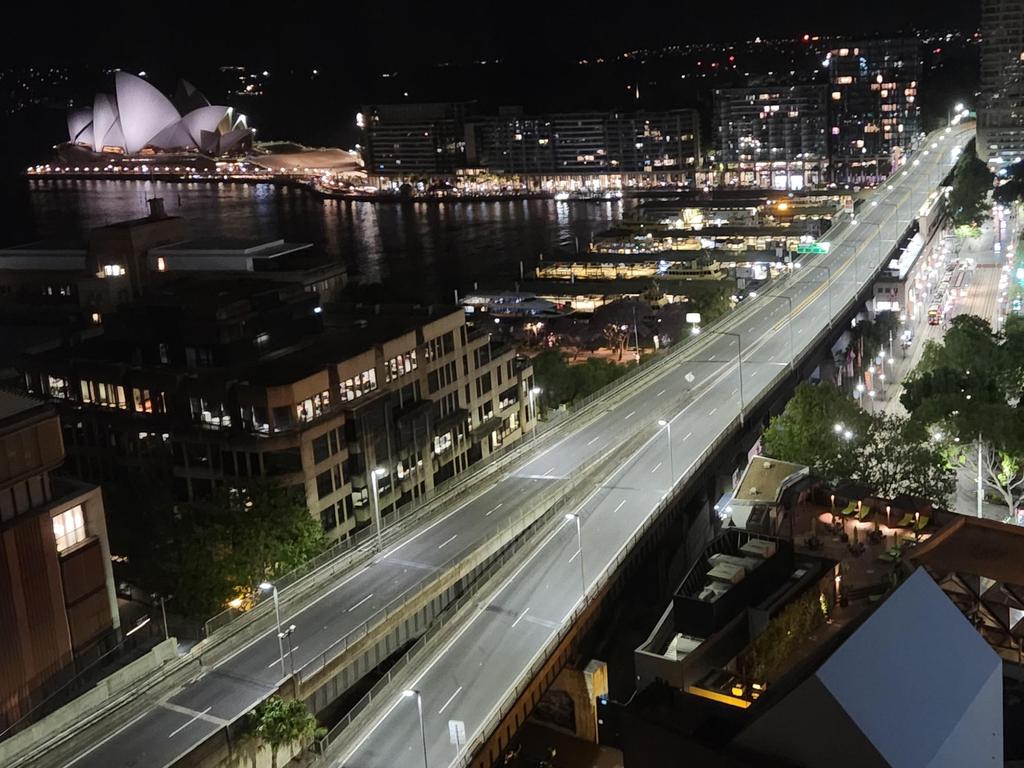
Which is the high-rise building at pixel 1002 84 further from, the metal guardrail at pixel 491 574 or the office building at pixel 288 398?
the metal guardrail at pixel 491 574

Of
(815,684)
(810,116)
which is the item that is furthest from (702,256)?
(810,116)

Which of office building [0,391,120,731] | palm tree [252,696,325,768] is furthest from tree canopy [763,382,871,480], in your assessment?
office building [0,391,120,731]

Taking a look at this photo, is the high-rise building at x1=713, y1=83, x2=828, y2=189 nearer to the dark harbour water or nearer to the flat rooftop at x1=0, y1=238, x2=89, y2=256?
the dark harbour water

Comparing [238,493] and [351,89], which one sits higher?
[351,89]

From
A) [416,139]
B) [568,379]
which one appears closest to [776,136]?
[416,139]

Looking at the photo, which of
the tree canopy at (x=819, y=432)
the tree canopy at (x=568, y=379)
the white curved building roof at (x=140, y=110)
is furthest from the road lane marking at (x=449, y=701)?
the white curved building roof at (x=140, y=110)

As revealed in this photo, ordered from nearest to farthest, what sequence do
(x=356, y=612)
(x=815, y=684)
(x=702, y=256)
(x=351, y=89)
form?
(x=815, y=684)
(x=356, y=612)
(x=702, y=256)
(x=351, y=89)

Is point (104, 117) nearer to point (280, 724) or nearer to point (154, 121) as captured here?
point (154, 121)

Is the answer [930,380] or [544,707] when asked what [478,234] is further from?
[544,707]
